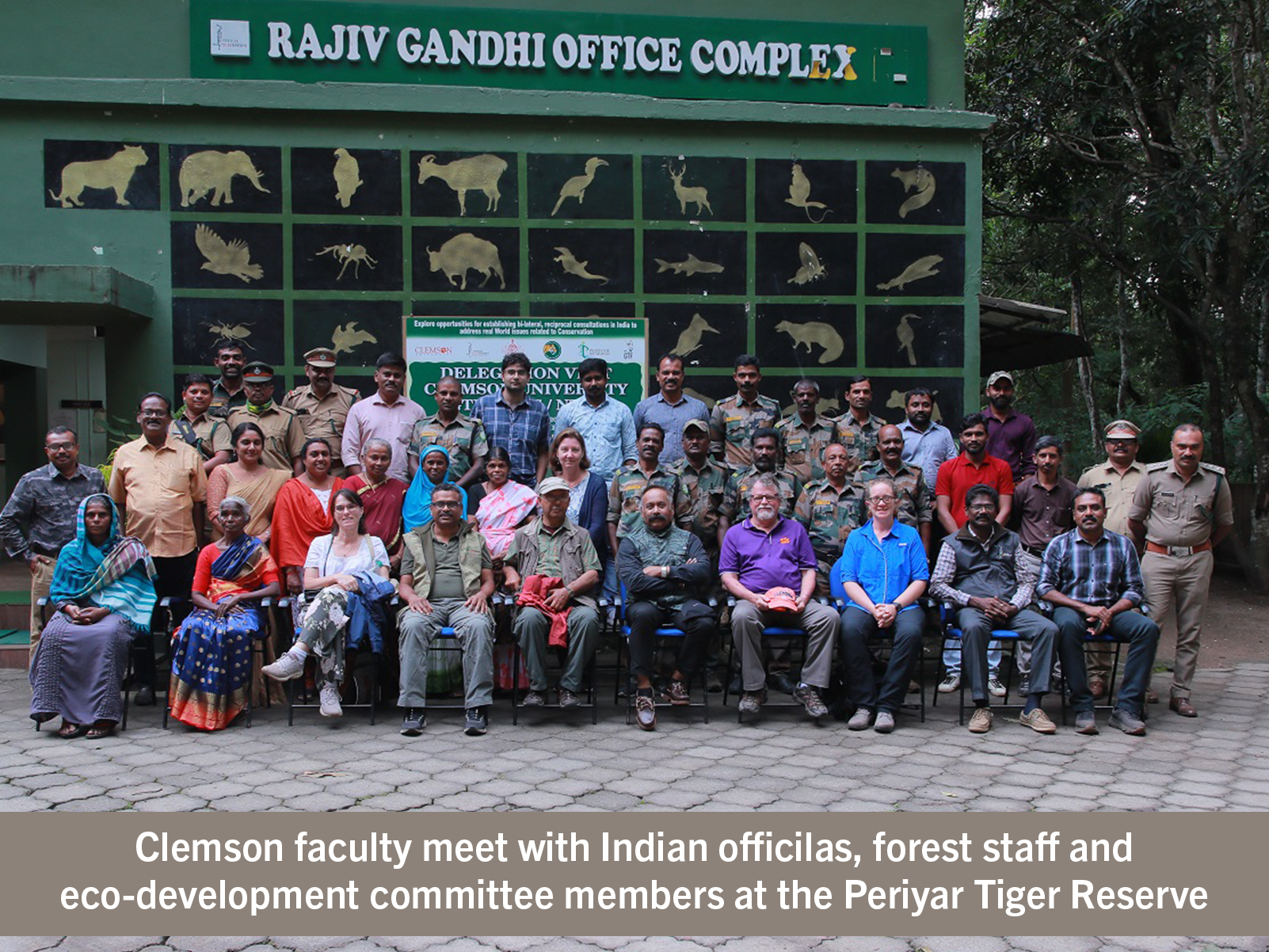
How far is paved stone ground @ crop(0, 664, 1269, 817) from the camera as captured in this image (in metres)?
4.56

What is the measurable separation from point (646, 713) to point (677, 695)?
29cm

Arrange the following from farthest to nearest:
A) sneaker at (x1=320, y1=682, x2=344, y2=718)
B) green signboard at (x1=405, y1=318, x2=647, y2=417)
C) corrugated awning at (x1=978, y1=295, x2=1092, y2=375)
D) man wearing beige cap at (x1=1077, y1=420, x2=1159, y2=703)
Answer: corrugated awning at (x1=978, y1=295, x2=1092, y2=375), green signboard at (x1=405, y1=318, x2=647, y2=417), man wearing beige cap at (x1=1077, y1=420, x2=1159, y2=703), sneaker at (x1=320, y1=682, x2=344, y2=718)

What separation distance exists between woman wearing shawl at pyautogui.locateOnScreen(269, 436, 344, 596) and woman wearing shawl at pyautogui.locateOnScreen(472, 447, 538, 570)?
3.11 ft

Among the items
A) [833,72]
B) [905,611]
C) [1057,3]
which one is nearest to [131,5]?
[833,72]

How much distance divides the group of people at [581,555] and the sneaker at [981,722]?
18 mm

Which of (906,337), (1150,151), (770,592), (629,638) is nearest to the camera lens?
(629,638)

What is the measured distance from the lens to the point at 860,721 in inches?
233

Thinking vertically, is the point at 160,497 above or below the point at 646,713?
above

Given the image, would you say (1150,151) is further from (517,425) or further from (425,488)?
(425,488)

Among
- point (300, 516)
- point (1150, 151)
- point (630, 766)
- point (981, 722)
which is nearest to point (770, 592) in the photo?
point (981, 722)

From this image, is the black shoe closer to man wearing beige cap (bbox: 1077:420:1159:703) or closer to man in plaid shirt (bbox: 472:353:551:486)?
man wearing beige cap (bbox: 1077:420:1159:703)

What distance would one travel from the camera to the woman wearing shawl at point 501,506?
650 centimetres

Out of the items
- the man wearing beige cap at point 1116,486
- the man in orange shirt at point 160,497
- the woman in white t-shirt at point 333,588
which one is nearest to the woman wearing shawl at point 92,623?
the man in orange shirt at point 160,497

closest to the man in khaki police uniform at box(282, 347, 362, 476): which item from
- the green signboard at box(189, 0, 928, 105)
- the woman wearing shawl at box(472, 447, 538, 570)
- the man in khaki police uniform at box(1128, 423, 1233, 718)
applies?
the woman wearing shawl at box(472, 447, 538, 570)
